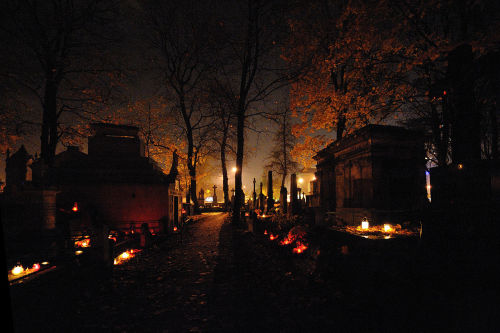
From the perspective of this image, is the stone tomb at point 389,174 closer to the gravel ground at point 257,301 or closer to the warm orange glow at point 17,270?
the gravel ground at point 257,301

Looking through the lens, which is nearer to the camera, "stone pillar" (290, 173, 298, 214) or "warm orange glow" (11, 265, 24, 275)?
"warm orange glow" (11, 265, 24, 275)

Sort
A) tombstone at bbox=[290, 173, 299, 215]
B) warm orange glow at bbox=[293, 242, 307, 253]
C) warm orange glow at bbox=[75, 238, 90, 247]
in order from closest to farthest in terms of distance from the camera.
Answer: warm orange glow at bbox=[293, 242, 307, 253] → warm orange glow at bbox=[75, 238, 90, 247] → tombstone at bbox=[290, 173, 299, 215]

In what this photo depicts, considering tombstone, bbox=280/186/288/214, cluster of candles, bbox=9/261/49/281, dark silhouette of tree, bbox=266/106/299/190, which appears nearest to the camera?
cluster of candles, bbox=9/261/49/281

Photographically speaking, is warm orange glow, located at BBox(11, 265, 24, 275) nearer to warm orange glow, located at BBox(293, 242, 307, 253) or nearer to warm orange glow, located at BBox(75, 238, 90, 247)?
warm orange glow, located at BBox(75, 238, 90, 247)

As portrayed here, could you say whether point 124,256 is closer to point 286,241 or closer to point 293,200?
point 286,241

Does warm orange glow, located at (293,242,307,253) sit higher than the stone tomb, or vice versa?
the stone tomb

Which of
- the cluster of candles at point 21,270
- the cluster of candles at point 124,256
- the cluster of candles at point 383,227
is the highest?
the cluster of candles at point 383,227

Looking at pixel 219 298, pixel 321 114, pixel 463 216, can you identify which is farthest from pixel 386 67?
pixel 219 298

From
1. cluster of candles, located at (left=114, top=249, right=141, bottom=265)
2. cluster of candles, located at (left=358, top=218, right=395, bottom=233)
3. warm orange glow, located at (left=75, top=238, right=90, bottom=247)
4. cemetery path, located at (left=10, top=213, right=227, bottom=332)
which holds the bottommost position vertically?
cluster of candles, located at (left=114, top=249, right=141, bottom=265)

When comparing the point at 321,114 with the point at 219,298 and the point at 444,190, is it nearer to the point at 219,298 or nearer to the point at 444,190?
the point at 444,190

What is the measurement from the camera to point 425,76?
11953mm

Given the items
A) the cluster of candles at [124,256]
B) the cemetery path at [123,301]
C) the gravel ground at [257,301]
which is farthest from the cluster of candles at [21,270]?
the cluster of candles at [124,256]

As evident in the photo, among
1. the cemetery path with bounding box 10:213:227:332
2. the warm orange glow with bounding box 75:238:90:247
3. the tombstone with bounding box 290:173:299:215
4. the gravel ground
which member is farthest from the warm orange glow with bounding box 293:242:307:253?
the warm orange glow with bounding box 75:238:90:247

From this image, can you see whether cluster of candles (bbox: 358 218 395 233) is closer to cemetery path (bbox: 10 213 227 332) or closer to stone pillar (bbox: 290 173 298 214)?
stone pillar (bbox: 290 173 298 214)
